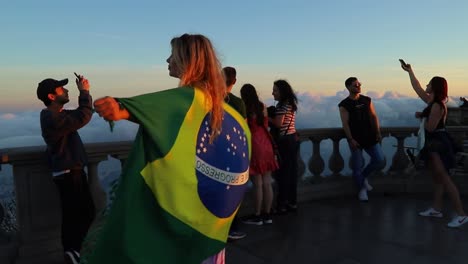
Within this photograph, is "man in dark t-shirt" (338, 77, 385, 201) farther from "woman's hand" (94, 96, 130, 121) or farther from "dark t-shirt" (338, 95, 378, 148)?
"woman's hand" (94, 96, 130, 121)

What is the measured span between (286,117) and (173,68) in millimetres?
3471

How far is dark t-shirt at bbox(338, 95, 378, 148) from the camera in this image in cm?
639

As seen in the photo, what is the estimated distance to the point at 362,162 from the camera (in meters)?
6.77

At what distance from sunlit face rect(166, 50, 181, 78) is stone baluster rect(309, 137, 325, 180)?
4.76m

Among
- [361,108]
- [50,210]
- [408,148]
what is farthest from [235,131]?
[408,148]

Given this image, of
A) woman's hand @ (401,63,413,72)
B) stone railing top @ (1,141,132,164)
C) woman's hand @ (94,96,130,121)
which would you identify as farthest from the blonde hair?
woman's hand @ (401,63,413,72)

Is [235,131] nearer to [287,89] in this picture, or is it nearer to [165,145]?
[165,145]

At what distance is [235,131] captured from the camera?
2234mm

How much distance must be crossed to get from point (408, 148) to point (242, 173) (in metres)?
6.69

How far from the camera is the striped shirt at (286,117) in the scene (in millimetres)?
5457

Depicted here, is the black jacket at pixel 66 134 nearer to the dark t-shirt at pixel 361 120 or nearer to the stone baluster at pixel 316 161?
the stone baluster at pixel 316 161

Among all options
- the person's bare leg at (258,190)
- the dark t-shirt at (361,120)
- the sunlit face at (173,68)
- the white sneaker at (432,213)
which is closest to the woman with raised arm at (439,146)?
the white sneaker at (432,213)

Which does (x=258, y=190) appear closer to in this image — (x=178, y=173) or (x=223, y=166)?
(x=223, y=166)

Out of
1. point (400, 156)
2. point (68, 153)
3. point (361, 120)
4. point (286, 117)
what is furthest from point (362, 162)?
point (68, 153)
